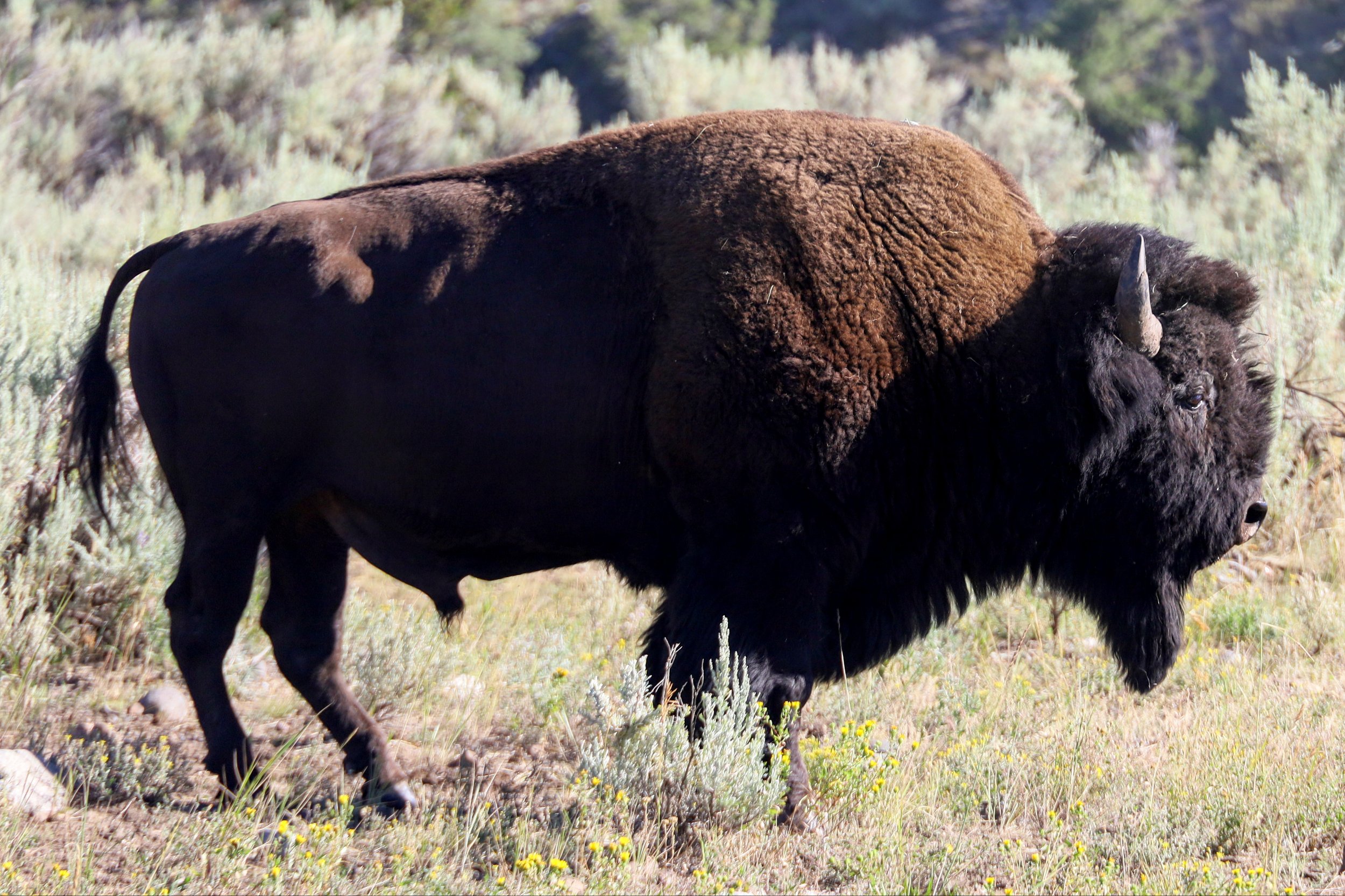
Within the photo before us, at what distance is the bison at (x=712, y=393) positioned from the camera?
3.28 meters

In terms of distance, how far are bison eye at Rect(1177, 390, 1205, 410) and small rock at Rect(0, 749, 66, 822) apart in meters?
3.29

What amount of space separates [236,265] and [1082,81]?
16610 millimetres

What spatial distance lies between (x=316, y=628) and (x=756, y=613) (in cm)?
141

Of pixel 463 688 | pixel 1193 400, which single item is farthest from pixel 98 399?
pixel 1193 400

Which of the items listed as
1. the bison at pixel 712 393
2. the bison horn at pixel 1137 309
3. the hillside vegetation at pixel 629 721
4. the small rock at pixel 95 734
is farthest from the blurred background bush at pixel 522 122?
the bison at pixel 712 393

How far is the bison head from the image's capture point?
338 cm

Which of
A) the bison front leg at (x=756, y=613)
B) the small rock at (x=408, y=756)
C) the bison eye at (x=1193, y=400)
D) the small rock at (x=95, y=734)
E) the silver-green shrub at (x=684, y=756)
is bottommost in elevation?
the small rock at (x=408, y=756)

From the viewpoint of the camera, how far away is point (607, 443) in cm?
342

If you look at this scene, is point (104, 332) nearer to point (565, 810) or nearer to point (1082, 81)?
point (565, 810)

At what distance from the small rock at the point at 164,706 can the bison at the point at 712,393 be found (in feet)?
2.39

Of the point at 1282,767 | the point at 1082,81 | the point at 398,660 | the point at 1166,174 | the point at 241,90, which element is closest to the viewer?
the point at 1282,767

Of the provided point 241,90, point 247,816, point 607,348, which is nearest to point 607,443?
point 607,348

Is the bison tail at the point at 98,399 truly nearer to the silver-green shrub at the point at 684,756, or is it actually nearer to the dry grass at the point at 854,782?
the dry grass at the point at 854,782

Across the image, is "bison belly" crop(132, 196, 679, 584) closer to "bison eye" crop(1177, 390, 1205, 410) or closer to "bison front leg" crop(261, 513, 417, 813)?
"bison front leg" crop(261, 513, 417, 813)
